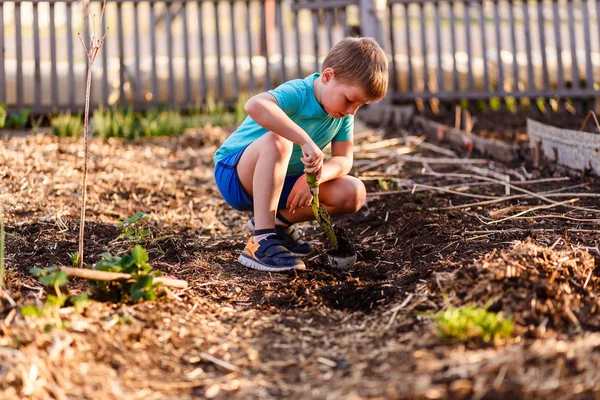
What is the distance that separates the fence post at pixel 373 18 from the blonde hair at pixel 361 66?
12.4ft

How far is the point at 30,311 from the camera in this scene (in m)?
1.89

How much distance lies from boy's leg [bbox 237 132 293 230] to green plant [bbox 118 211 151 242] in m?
0.49

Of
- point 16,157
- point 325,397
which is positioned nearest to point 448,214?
point 325,397

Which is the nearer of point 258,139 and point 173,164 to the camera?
point 258,139

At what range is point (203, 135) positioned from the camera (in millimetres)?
5582

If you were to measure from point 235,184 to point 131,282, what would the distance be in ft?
3.05

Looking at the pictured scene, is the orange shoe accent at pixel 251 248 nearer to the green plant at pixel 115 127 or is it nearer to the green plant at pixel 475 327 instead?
the green plant at pixel 475 327

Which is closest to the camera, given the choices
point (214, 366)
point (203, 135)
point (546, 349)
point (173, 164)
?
point (546, 349)

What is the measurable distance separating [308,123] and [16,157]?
89.7 inches

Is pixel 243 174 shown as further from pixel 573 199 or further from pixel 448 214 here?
pixel 573 199

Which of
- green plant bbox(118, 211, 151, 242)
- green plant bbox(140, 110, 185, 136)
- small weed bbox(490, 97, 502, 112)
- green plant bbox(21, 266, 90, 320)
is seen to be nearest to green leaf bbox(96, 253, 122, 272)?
green plant bbox(21, 266, 90, 320)

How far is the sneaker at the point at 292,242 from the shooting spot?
3072mm

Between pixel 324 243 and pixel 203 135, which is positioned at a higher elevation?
pixel 203 135

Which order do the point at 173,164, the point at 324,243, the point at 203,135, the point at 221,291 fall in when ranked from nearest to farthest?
1. the point at 221,291
2. the point at 324,243
3. the point at 173,164
4. the point at 203,135
